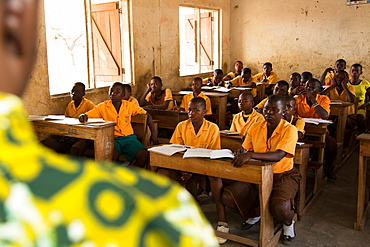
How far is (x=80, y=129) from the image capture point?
3514mm

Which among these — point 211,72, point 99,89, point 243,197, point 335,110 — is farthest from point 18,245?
point 211,72

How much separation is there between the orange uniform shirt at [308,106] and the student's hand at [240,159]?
2259mm

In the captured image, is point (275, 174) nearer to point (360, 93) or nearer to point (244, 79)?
point (360, 93)

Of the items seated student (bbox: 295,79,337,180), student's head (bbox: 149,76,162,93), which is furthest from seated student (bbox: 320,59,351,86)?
student's head (bbox: 149,76,162,93)

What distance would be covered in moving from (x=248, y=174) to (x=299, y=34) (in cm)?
670

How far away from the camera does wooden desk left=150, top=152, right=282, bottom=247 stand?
8.61 feet

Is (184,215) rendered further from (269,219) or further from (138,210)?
(269,219)

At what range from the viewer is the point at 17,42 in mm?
331

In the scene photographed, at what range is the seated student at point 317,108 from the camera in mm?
4297

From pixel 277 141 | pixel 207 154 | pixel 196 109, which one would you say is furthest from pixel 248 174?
pixel 196 109

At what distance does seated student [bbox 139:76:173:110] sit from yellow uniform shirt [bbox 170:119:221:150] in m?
2.10

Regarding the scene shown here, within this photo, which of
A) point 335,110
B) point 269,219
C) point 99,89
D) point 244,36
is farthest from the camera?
point 244,36

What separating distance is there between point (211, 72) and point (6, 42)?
8.43 meters

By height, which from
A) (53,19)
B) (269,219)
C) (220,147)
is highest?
(53,19)
